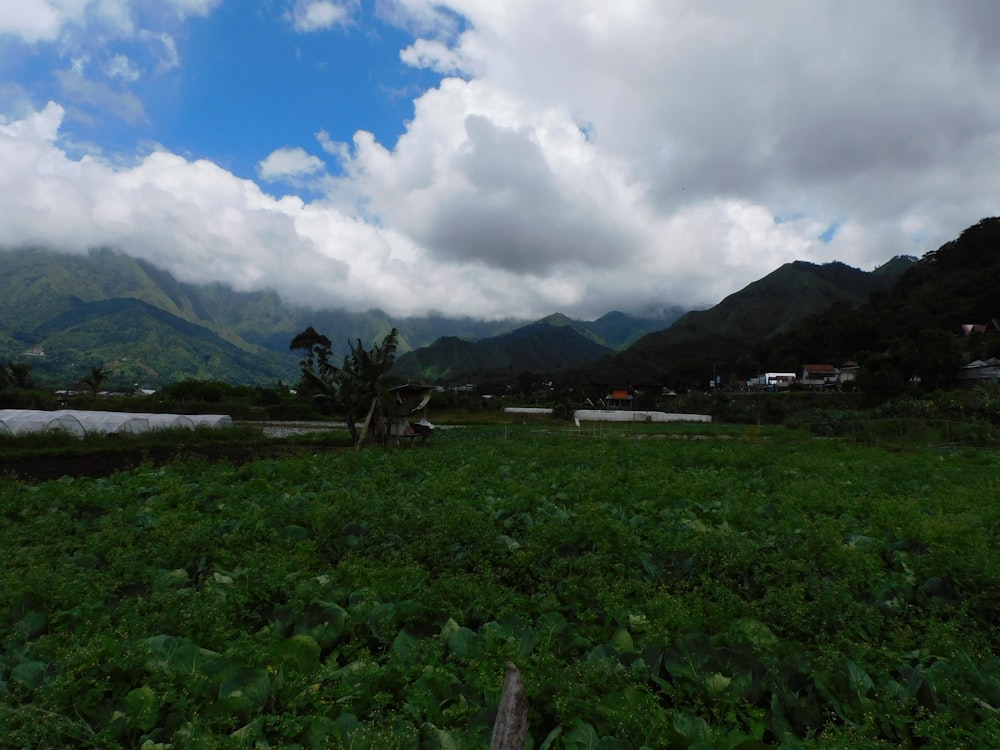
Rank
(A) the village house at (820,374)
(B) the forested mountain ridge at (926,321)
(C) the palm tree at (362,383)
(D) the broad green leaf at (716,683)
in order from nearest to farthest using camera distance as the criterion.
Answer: (D) the broad green leaf at (716,683) → (C) the palm tree at (362,383) → (B) the forested mountain ridge at (926,321) → (A) the village house at (820,374)

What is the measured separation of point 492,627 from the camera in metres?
3.56

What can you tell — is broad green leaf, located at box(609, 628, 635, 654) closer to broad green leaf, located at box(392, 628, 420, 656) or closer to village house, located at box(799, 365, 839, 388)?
broad green leaf, located at box(392, 628, 420, 656)

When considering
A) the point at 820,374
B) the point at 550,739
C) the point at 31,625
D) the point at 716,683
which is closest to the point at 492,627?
the point at 550,739

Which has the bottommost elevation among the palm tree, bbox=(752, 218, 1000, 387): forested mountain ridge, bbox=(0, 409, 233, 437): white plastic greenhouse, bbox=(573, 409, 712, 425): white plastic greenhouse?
bbox=(573, 409, 712, 425): white plastic greenhouse

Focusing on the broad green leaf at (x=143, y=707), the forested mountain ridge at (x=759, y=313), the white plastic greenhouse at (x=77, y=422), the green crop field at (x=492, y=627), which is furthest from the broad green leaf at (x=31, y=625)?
the forested mountain ridge at (x=759, y=313)

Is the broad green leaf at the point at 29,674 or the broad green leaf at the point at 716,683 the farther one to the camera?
the broad green leaf at the point at 716,683

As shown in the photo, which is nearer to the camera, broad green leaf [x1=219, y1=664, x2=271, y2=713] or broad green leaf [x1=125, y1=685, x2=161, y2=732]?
broad green leaf [x1=125, y1=685, x2=161, y2=732]

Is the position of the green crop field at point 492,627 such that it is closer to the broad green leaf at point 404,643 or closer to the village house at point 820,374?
the broad green leaf at point 404,643

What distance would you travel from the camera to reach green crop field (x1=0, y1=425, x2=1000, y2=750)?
2605 mm

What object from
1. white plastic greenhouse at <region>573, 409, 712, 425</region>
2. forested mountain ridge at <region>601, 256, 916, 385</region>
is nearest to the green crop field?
white plastic greenhouse at <region>573, 409, 712, 425</region>

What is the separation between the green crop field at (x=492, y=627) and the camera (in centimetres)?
261

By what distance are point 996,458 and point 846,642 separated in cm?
1851

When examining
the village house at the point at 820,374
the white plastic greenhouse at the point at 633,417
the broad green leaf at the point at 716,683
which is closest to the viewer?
the broad green leaf at the point at 716,683

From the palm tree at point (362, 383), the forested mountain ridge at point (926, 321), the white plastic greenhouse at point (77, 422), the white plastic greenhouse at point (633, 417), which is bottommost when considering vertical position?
the white plastic greenhouse at point (633, 417)
